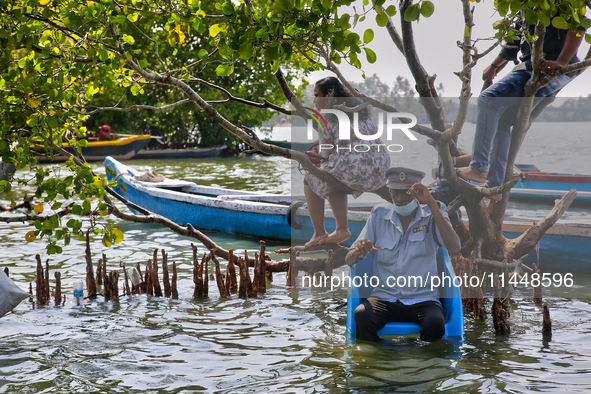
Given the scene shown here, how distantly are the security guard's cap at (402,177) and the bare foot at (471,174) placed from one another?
67 cm

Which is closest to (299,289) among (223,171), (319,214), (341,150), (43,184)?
(319,214)

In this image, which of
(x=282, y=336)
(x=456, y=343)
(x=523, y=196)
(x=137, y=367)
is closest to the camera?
(x=137, y=367)

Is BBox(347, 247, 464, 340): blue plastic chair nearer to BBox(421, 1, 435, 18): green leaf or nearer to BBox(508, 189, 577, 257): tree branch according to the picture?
BBox(508, 189, 577, 257): tree branch

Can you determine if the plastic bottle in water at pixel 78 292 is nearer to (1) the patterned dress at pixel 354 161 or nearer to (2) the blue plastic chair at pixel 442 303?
(1) the patterned dress at pixel 354 161

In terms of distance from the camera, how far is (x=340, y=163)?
6.09m

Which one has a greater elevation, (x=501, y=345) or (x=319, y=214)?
(x=319, y=214)

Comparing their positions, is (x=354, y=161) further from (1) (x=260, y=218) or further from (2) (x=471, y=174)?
(1) (x=260, y=218)

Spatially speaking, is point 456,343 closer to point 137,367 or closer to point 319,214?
point 319,214

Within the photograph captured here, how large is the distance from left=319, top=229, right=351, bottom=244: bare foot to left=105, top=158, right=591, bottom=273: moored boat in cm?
7

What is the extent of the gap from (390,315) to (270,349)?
114 centimetres

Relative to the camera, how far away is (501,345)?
16.8ft

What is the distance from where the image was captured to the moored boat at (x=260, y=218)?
20.9 ft

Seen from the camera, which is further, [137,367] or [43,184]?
[137,367]

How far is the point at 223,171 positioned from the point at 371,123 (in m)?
18.4
